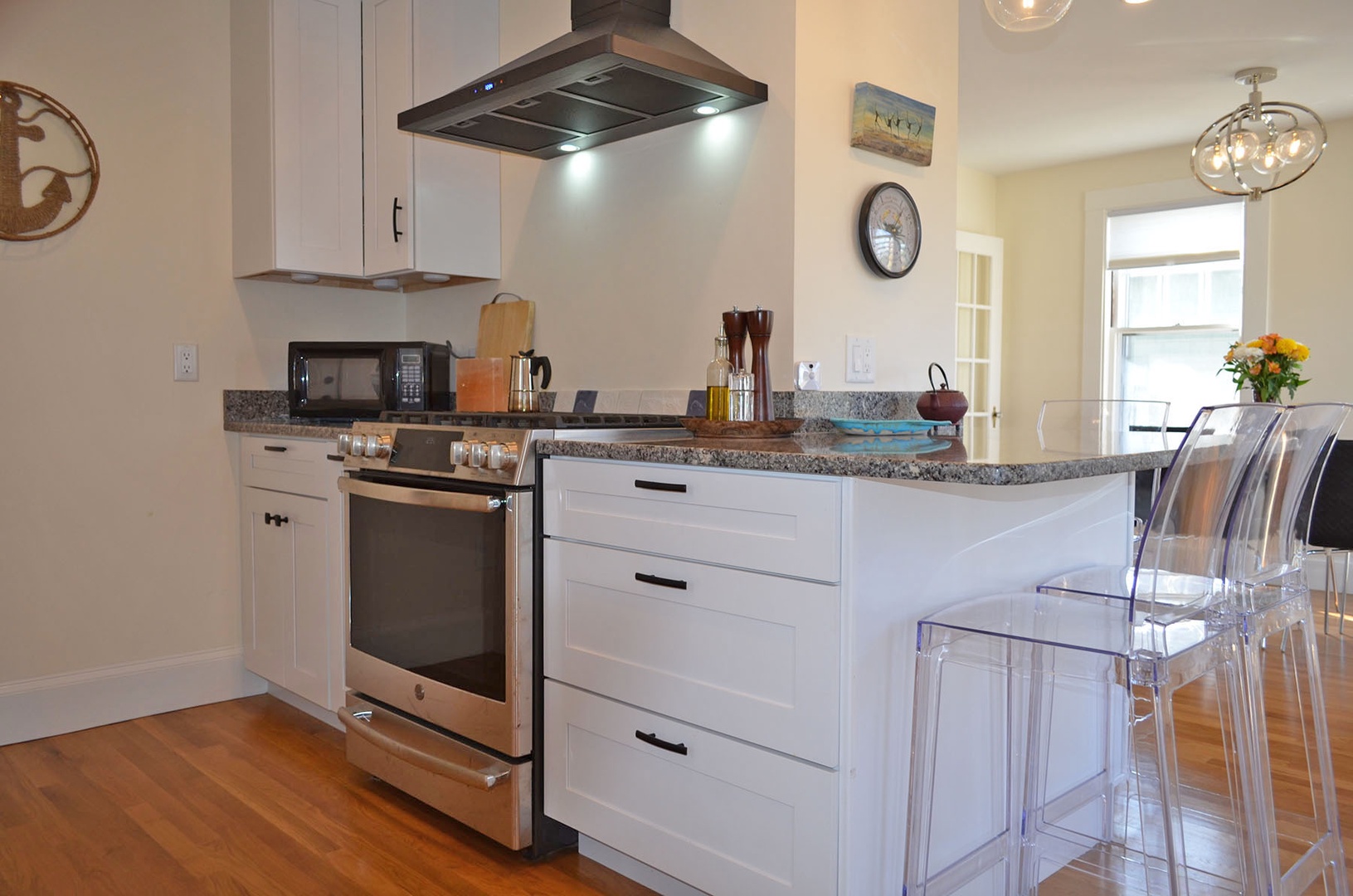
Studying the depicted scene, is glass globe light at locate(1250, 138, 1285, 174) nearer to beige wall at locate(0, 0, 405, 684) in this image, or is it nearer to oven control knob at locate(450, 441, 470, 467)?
oven control knob at locate(450, 441, 470, 467)

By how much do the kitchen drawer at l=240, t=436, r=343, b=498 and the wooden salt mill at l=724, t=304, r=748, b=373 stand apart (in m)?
1.15

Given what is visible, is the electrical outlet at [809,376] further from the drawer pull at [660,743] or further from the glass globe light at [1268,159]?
the glass globe light at [1268,159]

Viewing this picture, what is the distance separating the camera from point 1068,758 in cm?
202

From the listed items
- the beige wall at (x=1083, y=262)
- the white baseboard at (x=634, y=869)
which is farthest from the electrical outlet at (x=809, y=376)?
the beige wall at (x=1083, y=262)

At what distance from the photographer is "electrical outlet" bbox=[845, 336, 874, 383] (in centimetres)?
255

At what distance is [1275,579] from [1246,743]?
33 cm

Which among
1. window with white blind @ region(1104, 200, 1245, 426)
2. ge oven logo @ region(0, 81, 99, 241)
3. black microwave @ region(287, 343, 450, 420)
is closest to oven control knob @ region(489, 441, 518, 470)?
black microwave @ region(287, 343, 450, 420)

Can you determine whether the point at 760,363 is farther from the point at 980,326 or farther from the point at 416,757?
the point at 980,326

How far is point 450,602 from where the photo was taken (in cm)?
220

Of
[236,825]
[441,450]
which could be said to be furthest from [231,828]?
[441,450]

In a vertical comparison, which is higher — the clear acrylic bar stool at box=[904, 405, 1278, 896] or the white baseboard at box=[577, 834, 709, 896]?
the clear acrylic bar stool at box=[904, 405, 1278, 896]

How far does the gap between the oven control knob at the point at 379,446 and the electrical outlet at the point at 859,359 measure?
1161 millimetres

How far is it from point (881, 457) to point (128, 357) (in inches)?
102

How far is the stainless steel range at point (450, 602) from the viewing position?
2037 mm
